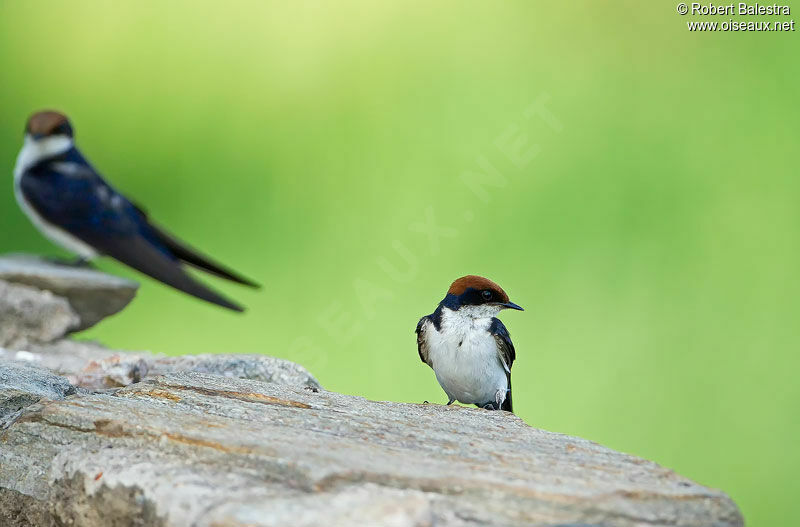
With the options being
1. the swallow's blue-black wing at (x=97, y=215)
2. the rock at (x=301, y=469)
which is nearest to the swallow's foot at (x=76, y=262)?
the swallow's blue-black wing at (x=97, y=215)

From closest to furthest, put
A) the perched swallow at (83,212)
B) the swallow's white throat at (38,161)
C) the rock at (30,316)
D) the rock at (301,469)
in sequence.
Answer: the rock at (301,469)
the rock at (30,316)
the perched swallow at (83,212)
the swallow's white throat at (38,161)

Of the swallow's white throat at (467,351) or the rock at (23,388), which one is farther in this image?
the swallow's white throat at (467,351)

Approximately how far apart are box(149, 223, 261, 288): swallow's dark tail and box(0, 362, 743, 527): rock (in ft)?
4.50

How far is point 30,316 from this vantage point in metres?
3.06

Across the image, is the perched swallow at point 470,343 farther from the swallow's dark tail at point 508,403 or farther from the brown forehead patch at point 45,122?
the brown forehead patch at point 45,122

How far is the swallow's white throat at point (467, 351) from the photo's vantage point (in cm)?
214

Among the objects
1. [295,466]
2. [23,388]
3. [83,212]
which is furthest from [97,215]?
[295,466]

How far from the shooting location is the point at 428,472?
1401mm

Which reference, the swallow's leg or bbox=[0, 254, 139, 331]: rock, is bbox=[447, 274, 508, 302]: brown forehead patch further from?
bbox=[0, 254, 139, 331]: rock

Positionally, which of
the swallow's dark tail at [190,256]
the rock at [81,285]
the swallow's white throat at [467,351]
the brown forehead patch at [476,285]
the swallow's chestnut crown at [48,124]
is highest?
the swallow's chestnut crown at [48,124]

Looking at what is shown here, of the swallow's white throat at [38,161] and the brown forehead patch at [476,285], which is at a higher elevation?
the swallow's white throat at [38,161]

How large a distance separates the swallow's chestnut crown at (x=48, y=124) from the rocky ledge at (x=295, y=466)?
1.69 m

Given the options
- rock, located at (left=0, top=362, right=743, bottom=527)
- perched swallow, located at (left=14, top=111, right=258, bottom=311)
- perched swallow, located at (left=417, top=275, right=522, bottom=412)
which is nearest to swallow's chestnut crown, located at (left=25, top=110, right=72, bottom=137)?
perched swallow, located at (left=14, top=111, right=258, bottom=311)

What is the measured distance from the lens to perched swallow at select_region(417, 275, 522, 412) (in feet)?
6.95
